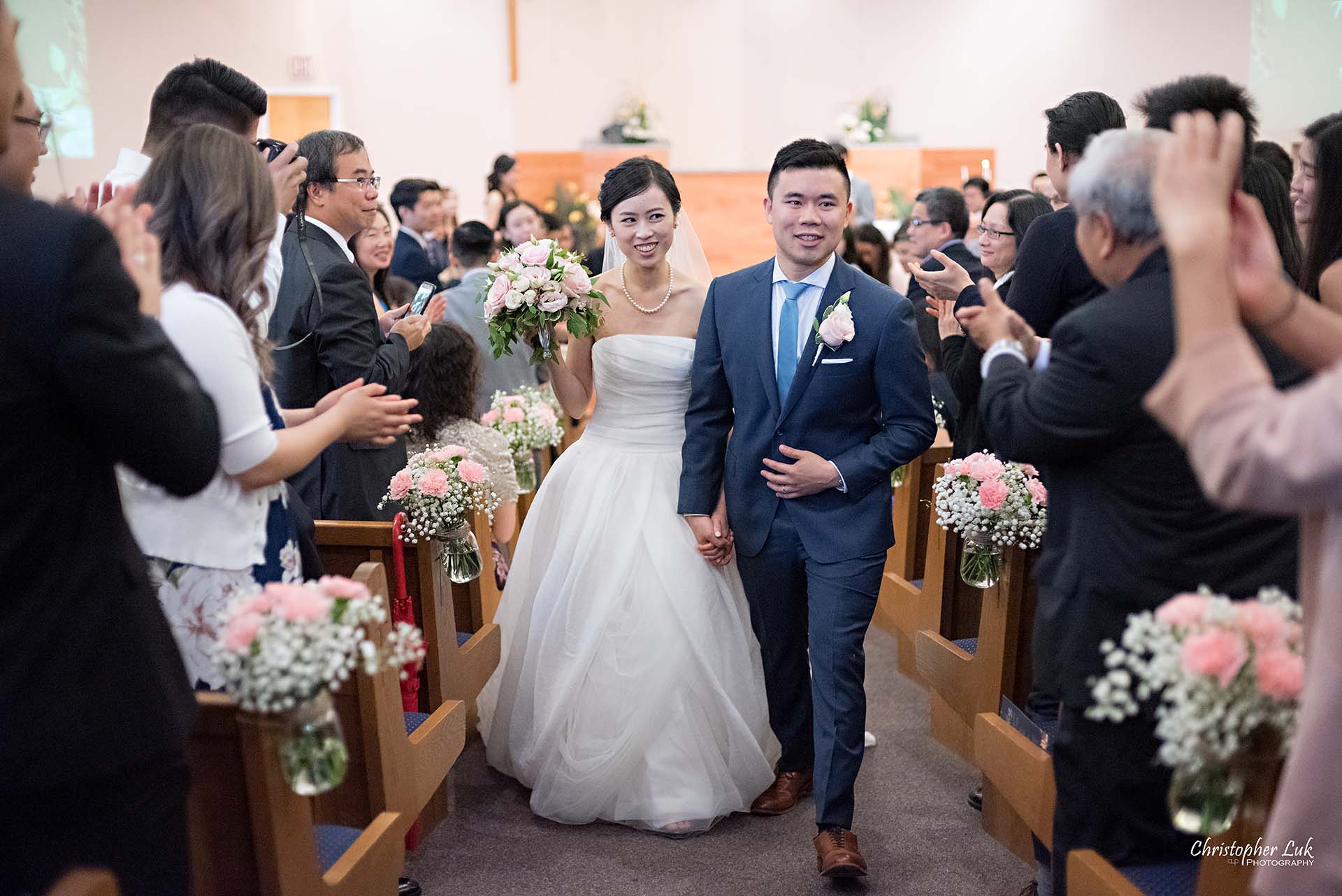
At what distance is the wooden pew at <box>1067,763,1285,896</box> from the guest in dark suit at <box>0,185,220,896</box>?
4.61 feet

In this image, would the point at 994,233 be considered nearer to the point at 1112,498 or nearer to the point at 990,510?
the point at 990,510

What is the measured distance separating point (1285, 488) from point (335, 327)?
2.50 meters

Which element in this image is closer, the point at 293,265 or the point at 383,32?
the point at 293,265

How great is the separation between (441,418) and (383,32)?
9.10 m

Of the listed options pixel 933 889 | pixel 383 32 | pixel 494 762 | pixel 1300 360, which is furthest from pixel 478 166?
pixel 1300 360

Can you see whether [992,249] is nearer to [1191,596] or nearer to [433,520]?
[433,520]

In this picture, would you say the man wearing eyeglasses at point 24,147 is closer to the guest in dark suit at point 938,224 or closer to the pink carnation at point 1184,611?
the pink carnation at point 1184,611

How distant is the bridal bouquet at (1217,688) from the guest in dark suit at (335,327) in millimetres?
2212

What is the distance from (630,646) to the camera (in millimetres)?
3299

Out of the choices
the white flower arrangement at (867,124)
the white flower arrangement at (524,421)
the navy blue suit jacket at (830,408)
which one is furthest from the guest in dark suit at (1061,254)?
the white flower arrangement at (867,124)

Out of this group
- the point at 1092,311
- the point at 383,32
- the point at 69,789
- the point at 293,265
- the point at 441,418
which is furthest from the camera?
the point at 383,32

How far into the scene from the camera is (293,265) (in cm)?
322

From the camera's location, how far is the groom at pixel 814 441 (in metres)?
2.97

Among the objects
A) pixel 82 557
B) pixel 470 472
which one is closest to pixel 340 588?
pixel 82 557
